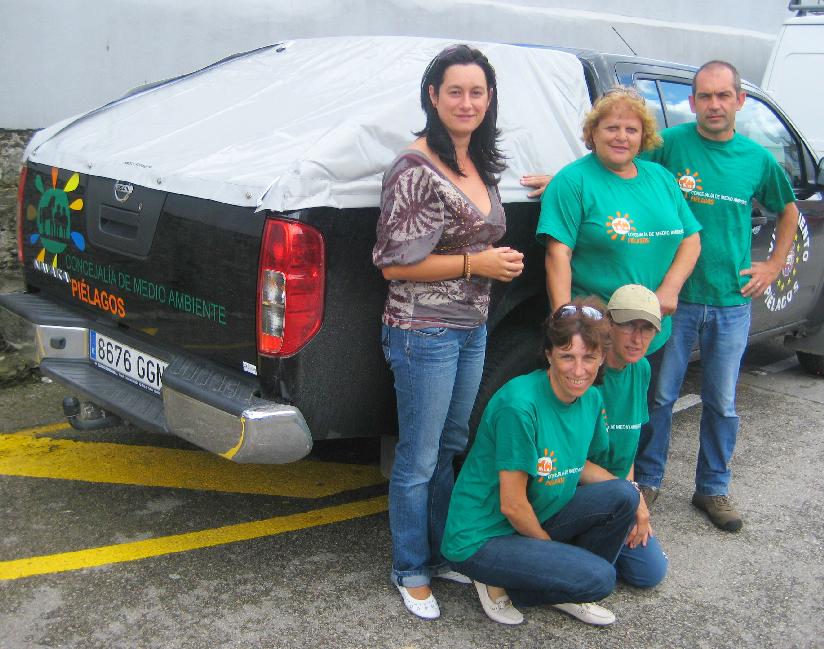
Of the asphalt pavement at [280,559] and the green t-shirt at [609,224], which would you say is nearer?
the asphalt pavement at [280,559]

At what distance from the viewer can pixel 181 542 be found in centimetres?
339

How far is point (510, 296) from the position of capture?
11.1 ft

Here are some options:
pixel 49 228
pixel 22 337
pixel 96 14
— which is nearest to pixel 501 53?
pixel 49 228

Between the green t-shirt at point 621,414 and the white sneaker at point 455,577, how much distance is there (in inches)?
23.9

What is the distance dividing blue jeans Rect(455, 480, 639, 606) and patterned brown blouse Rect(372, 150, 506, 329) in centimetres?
67

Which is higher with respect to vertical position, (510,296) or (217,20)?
(217,20)

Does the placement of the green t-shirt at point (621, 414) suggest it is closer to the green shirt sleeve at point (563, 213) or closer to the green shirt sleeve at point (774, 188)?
the green shirt sleeve at point (563, 213)

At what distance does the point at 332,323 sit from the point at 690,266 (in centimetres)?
140

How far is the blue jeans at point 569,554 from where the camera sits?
283cm

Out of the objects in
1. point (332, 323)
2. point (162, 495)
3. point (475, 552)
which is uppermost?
point (332, 323)

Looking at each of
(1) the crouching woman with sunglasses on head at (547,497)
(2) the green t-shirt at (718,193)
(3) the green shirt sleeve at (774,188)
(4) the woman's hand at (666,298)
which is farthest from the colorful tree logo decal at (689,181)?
(1) the crouching woman with sunglasses on head at (547,497)

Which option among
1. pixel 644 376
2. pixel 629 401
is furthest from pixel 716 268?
pixel 629 401

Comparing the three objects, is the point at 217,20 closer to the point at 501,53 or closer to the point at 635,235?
the point at 501,53

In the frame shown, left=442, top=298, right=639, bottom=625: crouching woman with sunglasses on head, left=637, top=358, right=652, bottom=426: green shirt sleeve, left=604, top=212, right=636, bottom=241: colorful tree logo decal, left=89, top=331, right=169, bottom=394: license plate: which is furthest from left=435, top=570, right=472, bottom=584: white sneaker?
left=604, top=212, right=636, bottom=241: colorful tree logo decal
